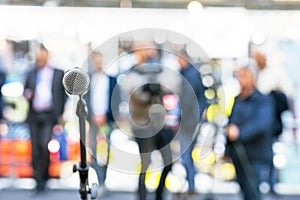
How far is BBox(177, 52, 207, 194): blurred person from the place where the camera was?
10.7ft

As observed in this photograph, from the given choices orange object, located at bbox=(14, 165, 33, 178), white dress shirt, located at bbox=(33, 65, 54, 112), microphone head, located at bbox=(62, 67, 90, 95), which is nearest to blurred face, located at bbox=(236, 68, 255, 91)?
white dress shirt, located at bbox=(33, 65, 54, 112)

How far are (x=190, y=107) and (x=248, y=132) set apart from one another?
1541 mm

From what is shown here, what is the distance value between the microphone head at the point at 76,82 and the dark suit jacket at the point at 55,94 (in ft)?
10.3

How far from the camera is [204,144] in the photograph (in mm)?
4227

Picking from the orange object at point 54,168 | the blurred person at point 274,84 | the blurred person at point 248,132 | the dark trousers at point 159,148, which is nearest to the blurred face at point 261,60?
the blurred person at point 274,84

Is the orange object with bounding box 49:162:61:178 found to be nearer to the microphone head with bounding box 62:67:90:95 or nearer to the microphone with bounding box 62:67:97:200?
the microphone with bounding box 62:67:97:200

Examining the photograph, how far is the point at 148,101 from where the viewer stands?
375 cm

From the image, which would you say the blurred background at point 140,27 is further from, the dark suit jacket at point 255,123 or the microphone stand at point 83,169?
the microphone stand at point 83,169

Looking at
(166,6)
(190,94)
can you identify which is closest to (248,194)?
(190,94)

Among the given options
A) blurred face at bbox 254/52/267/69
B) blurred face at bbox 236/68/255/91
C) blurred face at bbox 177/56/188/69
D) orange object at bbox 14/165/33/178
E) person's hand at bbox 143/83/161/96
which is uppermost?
blurred face at bbox 254/52/267/69

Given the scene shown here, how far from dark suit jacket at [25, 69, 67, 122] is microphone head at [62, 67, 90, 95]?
3.15m

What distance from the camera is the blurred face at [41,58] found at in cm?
553

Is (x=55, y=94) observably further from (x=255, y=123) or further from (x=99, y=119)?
(x=255, y=123)

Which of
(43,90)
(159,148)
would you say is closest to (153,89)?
(159,148)
